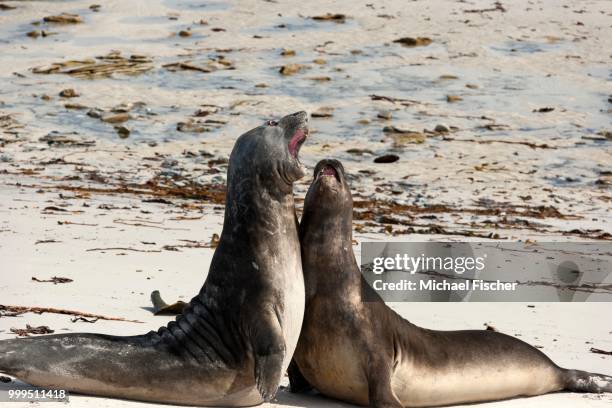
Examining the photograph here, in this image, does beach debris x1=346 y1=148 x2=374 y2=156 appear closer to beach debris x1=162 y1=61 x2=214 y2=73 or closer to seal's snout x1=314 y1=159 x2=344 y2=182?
beach debris x1=162 y1=61 x2=214 y2=73

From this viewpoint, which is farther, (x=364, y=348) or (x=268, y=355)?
(x=364, y=348)

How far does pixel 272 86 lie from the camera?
17234mm

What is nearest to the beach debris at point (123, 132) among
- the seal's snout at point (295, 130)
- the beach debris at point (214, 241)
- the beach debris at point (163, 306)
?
the beach debris at point (214, 241)

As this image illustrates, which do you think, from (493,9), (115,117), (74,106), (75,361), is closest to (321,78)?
(115,117)

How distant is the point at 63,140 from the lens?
48.6 feet

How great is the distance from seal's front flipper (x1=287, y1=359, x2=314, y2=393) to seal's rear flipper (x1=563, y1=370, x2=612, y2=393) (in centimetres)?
140

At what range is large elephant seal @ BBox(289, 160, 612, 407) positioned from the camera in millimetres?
5324

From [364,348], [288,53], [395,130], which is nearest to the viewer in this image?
[364,348]

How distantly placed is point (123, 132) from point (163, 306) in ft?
29.6

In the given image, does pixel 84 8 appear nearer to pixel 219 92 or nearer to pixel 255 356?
pixel 219 92

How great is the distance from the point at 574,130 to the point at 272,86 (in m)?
4.55

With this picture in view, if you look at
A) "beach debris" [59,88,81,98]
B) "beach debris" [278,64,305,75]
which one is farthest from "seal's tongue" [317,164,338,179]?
"beach debris" [278,64,305,75]

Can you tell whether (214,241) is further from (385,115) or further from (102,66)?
(102,66)

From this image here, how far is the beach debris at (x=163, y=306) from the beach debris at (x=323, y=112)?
31.1 ft
